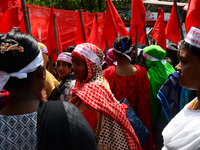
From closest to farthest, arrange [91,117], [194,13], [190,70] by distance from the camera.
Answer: [190,70] → [91,117] → [194,13]

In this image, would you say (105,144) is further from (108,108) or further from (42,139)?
(42,139)

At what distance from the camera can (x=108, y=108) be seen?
5.70ft

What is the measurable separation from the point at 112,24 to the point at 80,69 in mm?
3081

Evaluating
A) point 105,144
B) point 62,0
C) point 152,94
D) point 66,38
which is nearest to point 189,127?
point 105,144

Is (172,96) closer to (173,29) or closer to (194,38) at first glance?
(194,38)

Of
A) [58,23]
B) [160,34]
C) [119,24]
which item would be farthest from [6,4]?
[160,34]

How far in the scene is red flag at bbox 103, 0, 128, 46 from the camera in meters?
4.79

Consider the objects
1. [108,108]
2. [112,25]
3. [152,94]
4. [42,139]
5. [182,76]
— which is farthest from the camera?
[112,25]

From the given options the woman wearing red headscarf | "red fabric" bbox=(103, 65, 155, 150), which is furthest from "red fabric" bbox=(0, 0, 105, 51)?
the woman wearing red headscarf

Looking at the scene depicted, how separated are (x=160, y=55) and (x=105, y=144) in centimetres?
238

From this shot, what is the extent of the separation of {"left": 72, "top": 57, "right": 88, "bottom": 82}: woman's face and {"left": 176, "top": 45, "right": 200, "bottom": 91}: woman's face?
1089mm

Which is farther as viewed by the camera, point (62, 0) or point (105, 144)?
point (62, 0)

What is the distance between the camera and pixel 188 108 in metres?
1.43

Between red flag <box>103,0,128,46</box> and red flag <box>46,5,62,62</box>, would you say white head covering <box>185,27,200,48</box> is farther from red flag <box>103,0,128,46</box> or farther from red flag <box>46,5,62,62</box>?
red flag <box>46,5,62,62</box>
